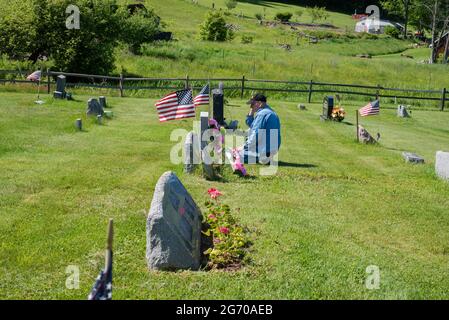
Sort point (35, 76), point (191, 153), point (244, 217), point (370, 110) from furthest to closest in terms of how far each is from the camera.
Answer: point (35, 76), point (370, 110), point (191, 153), point (244, 217)

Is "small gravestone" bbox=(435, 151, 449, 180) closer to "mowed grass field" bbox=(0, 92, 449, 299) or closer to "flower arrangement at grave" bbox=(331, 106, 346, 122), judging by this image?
"mowed grass field" bbox=(0, 92, 449, 299)

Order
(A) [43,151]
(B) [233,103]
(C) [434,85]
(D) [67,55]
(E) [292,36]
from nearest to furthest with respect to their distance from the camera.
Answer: (A) [43,151], (B) [233,103], (D) [67,55], (C) [434,85], (E) [292,36]

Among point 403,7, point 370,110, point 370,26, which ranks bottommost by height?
point 370,110

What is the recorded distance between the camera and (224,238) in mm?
8070

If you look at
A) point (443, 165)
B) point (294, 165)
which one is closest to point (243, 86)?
point (294, 165)

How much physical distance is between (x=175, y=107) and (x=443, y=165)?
6.43 metres

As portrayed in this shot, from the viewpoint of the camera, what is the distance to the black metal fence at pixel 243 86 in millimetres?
30953

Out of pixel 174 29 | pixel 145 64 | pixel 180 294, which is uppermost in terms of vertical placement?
pixel 174 29

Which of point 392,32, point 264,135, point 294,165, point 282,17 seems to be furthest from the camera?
point 282,17

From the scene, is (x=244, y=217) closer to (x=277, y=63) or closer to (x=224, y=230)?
(x=224, y=230)

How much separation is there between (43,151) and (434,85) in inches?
1402

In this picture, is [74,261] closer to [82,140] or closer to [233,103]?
[82,140]

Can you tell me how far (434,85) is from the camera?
140 ft

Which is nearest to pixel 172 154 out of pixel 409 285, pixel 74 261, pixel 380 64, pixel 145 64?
pixel 74 261
